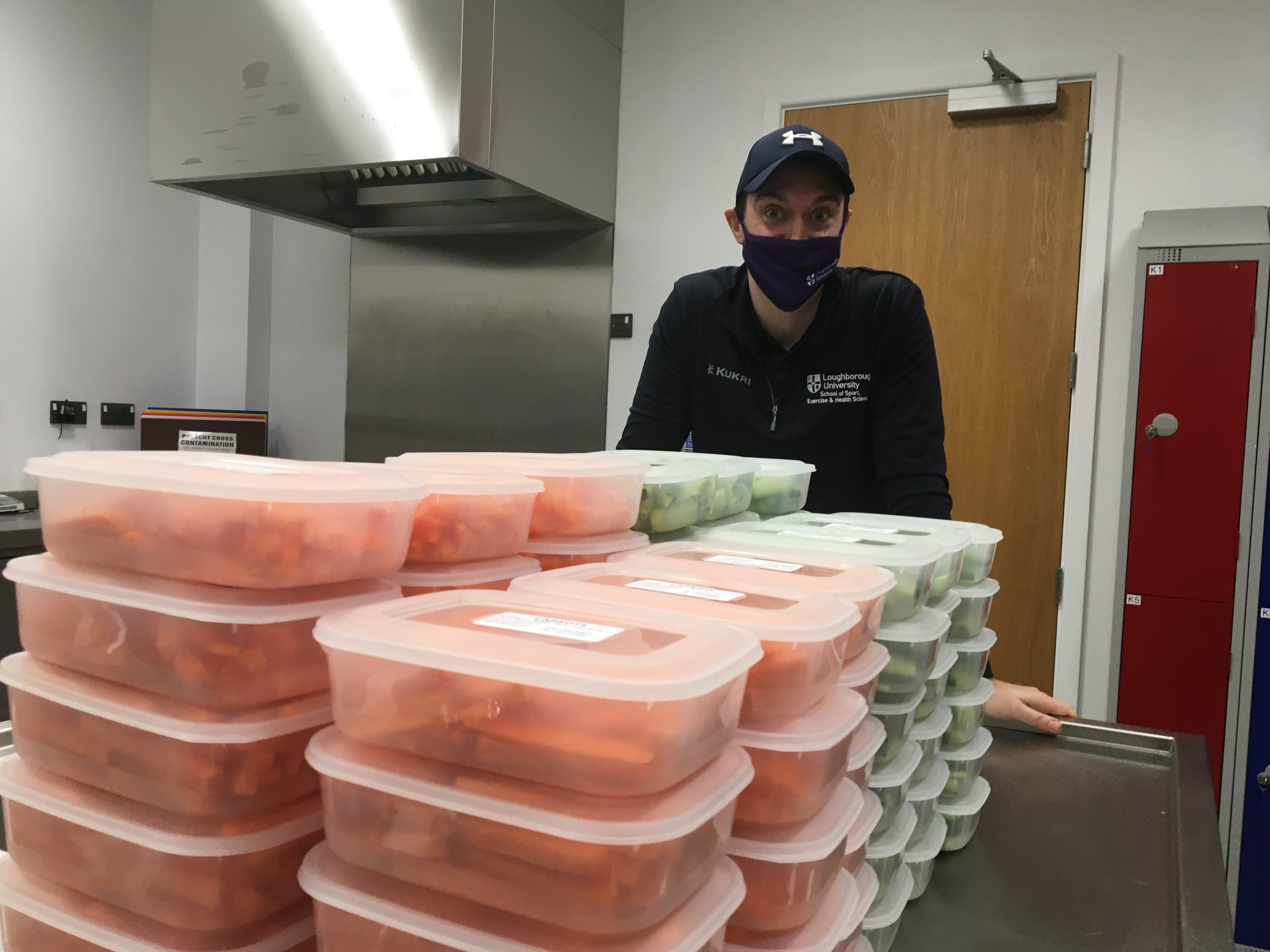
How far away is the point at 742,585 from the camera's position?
2.45 ft

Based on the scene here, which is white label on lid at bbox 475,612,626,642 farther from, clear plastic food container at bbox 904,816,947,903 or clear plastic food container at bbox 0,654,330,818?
clear plastic food container at bbox 904,816,947,903

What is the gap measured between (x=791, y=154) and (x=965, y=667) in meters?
1.00

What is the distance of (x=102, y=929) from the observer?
0.61 m

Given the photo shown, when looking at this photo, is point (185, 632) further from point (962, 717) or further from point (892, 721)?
point (962, 717)

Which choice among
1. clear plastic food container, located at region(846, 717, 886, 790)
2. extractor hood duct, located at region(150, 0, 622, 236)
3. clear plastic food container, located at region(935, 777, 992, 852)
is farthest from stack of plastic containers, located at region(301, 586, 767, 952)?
extractor hood duct, located at region(150, 0, 622, 236)

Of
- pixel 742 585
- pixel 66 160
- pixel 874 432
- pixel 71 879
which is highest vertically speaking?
pixel 66 160

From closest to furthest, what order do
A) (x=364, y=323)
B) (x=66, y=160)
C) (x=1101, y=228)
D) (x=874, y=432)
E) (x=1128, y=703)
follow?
(x=874, y=432) < (x=1128, y=703) < (x=1101, y=228) < (x=66, y=160) < (x=364, y=323)

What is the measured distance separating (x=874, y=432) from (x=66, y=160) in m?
3.43

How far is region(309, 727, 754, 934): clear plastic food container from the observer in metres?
0.47

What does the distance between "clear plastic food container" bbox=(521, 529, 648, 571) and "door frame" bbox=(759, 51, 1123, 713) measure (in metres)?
2.46

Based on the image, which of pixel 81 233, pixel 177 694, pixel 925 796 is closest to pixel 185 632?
pixel 177 694

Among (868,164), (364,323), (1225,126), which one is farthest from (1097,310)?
(364,323)

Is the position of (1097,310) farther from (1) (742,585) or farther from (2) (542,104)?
(1) (742,585)

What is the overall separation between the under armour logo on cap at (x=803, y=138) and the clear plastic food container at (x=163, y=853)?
4.78ft
